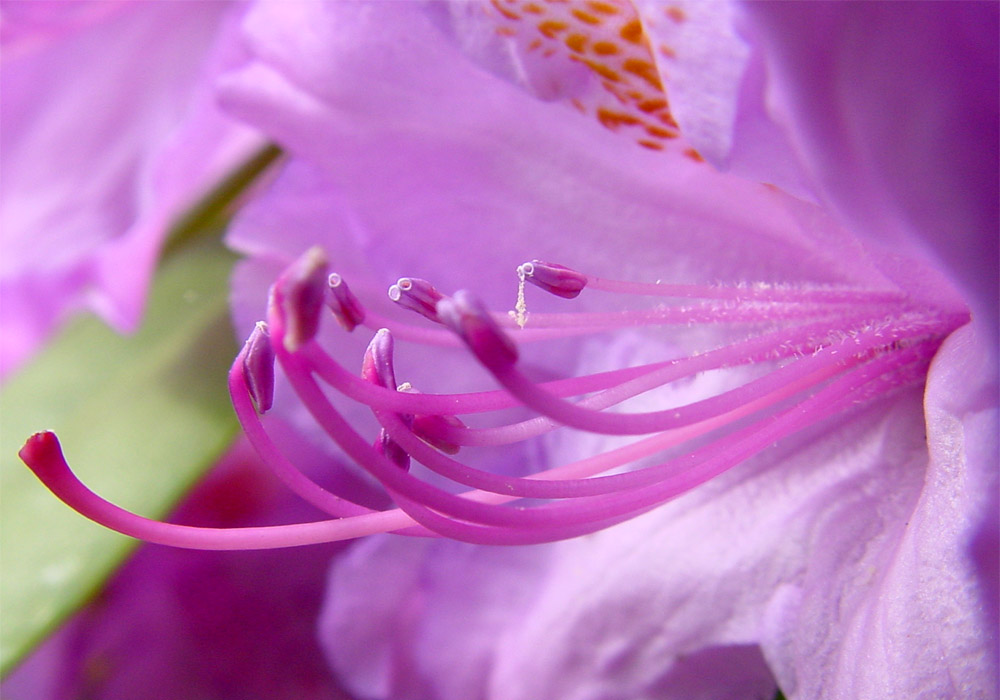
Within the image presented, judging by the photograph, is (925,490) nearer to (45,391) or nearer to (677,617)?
(677,617)

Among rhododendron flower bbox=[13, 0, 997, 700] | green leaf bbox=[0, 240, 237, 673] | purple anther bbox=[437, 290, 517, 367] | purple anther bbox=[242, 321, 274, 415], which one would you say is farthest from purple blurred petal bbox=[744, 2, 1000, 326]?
green leaf bbox=[0, 240, 237, 673]

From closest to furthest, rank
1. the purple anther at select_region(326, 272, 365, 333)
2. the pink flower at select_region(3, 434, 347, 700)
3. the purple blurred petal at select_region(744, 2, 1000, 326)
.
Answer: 1. the purple blurred petal at select_region(744, 2, 1000, 326)
2. the purple anther at select_region(326, 272, 365, 333)
3. the pink flower at select_region(3, 434, 347, 700)

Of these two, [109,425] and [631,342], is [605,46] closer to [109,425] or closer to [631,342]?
[631,342]

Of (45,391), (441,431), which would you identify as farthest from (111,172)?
(441,431)

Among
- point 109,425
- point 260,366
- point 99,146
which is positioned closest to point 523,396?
point 260,366

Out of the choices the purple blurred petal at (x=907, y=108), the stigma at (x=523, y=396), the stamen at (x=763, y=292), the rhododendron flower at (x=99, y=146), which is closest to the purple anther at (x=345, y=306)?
the stigma at (x=523, y=396)

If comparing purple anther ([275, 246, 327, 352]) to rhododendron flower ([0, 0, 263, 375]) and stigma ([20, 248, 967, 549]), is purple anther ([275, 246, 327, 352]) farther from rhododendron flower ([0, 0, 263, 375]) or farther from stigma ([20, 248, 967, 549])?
rhododendron flower ([0, 0, 263, 375])
